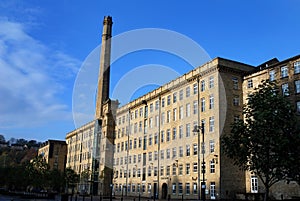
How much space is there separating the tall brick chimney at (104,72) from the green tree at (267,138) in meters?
71.0

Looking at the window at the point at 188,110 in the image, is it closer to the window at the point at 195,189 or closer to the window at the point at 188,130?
the window at the point at 188,130

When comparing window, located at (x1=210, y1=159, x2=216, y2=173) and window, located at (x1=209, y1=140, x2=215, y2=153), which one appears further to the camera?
window, located at (x1=209, y1=140, x2=215, y2=153)

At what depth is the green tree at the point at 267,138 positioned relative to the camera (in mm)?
28906

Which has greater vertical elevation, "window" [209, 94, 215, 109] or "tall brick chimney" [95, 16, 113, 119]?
"tall brick chimney" [95, 16, 113, 119]

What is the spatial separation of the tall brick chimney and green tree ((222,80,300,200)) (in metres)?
71.0

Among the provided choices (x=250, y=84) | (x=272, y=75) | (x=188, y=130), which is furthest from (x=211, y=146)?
(x=272, y=75)

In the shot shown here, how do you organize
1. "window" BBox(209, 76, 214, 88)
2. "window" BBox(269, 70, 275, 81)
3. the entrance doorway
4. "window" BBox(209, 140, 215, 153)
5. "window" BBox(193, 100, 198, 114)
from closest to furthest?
"window" BBox(269, 70, 275, 81)
"window" BBox(209, 140, 215, 153)
"window" BBox(209, 76, 214, 88)
"window" BBox(193, 100, 198, 114)
the entrance doorway

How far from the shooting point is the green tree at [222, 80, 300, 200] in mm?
28906

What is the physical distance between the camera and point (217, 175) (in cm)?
4972

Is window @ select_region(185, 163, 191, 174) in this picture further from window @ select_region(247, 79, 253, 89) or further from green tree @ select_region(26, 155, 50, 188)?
green tree @ select_region(26, 155, 50, 188)

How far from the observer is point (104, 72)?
4060 inches

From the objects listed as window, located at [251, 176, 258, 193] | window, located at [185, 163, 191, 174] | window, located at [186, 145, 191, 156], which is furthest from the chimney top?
window, located at [251, 176, 258, 193]

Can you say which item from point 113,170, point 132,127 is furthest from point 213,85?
point 113,170

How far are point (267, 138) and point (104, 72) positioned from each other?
78.3 m
